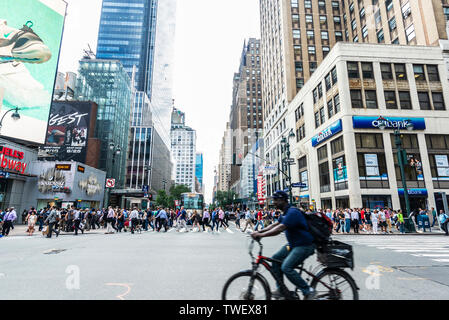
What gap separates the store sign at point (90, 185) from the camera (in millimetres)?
36250

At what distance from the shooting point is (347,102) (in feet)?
91.4

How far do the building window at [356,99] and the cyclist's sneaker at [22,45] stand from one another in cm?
4034

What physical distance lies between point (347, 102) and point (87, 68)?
191ft

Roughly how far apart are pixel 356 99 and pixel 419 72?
8770 mm

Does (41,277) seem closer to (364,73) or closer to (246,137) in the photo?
(364,73)

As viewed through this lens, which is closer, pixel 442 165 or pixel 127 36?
pixel 442 165

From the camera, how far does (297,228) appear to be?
3.89m

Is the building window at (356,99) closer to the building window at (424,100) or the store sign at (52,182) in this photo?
the building window at (424,100)

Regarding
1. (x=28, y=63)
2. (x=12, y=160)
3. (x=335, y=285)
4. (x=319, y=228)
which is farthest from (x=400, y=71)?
(x=28, y=63)

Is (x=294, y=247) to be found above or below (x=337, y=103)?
below

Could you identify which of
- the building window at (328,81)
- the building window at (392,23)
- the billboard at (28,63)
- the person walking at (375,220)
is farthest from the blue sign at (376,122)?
the billboard at (28,63)

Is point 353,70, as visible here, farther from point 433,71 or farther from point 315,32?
point 315,32

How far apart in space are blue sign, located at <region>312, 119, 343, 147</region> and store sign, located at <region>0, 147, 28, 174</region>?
3666 centimetres

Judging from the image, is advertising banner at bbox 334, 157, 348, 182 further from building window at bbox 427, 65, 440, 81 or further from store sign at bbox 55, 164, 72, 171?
store sign at bbox 55, 164, 72, 171
